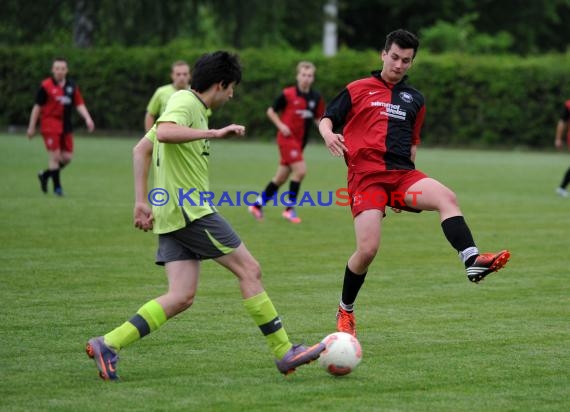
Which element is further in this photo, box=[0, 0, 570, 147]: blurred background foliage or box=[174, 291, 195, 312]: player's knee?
box=[0, 0, 570, 147]: blurred background foliage

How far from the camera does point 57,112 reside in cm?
1858

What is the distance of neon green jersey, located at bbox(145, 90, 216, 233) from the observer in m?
6.33

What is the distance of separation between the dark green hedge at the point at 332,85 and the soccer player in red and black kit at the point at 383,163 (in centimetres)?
2750

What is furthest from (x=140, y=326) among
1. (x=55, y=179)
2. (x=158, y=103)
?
(x=55, y=179)

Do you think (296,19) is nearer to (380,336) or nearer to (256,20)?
(256,20)

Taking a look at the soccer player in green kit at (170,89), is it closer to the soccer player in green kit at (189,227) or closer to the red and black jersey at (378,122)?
the red and black jersey at (378,122)

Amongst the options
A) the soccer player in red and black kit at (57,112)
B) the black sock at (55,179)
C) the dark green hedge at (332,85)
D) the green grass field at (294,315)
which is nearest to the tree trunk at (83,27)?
the dark green hedge at (332,85)

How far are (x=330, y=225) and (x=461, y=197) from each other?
488cm

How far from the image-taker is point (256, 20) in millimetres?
42094

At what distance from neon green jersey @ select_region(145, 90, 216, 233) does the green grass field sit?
0.99 m

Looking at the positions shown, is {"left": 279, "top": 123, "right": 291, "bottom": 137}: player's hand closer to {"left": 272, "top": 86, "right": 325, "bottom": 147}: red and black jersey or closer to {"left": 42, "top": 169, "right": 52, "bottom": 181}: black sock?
{"left": 272, "top": 86, "right": 325, "bottom": 147}: red and black jersey

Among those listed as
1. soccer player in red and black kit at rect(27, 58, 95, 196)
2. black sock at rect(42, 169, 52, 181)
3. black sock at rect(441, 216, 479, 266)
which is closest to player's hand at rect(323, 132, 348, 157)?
black sock at rect(441, 216, 479, 266)

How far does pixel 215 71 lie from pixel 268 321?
1529 mm

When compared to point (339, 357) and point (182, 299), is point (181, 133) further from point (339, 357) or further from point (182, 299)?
point (339, 357)
